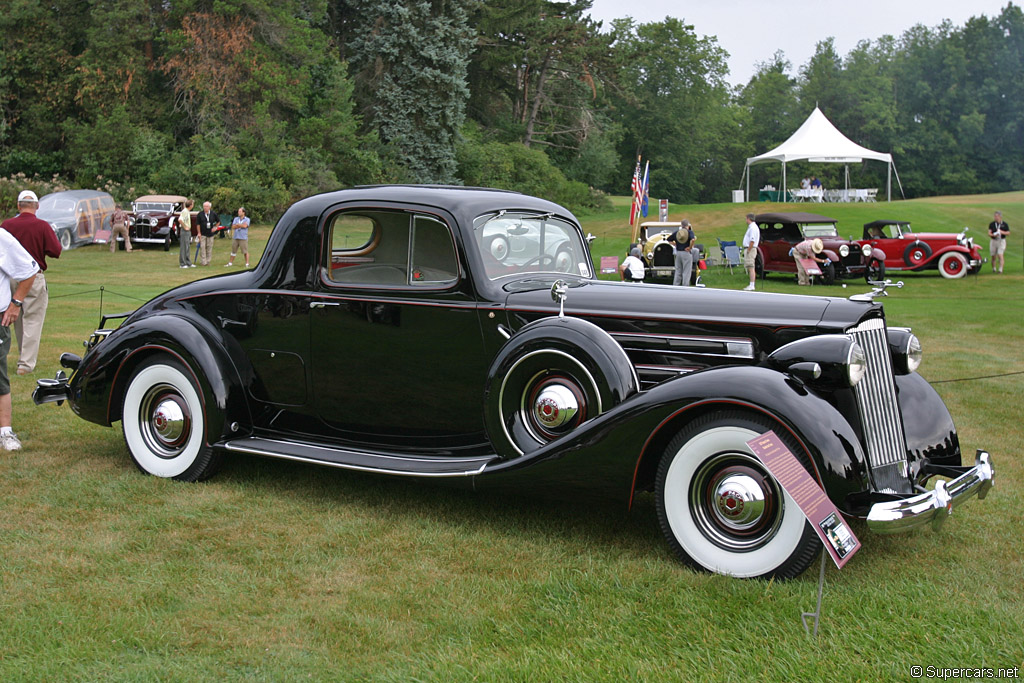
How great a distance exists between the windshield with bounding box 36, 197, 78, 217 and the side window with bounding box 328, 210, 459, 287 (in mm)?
25476

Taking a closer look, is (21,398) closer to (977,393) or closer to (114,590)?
(114,590)

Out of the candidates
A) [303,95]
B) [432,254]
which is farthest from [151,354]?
[303,95]

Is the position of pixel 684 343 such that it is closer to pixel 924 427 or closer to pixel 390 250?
A: pixel 924 427

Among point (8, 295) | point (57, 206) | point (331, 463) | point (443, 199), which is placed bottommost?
point (331, 463)

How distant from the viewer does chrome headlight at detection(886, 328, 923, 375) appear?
4.84 m

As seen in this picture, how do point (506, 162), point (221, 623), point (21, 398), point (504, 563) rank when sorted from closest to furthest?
point (221, 623), point (504, 563), point (21, 398), point (506, 162)

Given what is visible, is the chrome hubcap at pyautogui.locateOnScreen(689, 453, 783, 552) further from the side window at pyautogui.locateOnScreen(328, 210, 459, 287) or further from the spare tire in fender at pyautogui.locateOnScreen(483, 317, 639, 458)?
the side window at pyautogui.locateOnScreen(328, 210, 459, 287)

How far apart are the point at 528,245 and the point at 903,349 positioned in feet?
7.47

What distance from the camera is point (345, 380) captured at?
5.33 meters

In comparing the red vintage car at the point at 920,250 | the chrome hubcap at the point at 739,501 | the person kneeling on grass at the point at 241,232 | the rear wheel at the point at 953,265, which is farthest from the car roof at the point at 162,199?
the chrome hubcap at the point at 739,501

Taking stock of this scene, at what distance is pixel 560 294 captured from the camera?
191 inches

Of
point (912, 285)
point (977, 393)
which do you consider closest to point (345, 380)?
point (977, 393)

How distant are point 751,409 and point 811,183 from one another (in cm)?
4989

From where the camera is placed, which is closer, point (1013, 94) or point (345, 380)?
point (345, 380)
